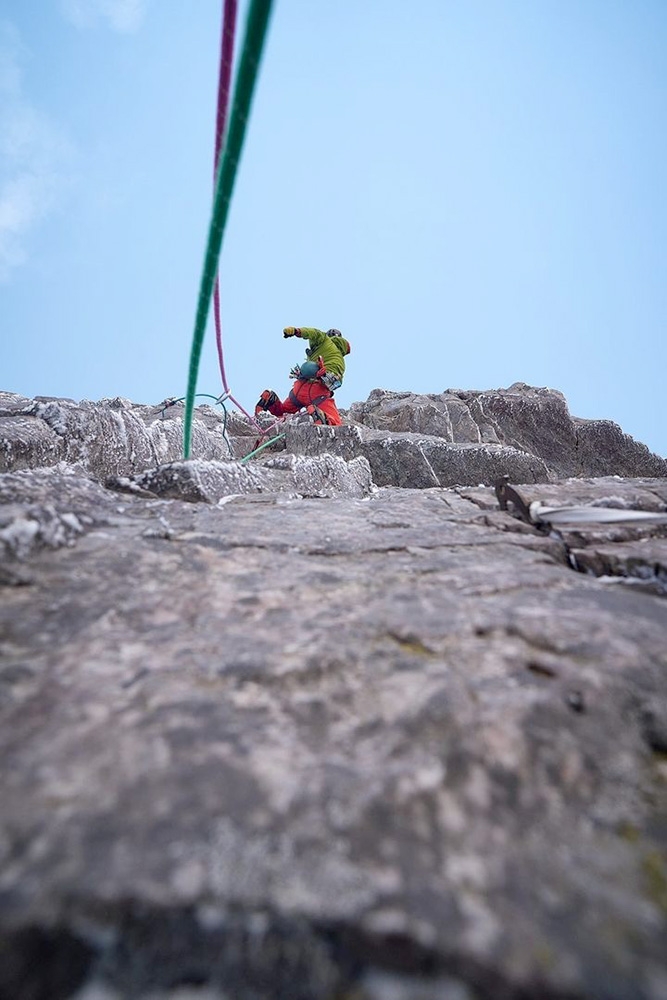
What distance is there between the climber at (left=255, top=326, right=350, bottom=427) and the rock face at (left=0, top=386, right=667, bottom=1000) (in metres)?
8.63

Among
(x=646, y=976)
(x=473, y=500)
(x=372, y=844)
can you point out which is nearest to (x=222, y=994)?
(x=372, y=844)

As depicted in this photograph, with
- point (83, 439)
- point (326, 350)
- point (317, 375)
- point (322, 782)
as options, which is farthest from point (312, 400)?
point (322, 782)

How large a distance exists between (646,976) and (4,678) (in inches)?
49.6

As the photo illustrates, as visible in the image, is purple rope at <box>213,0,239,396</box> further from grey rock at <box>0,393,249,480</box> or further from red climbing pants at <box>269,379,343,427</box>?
red climbing pants at <box>269,379,343,427</box>

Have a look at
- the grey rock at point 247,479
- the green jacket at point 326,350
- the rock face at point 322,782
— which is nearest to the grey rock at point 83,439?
the grey rock at point 247,479

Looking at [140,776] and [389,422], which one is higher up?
[389,422]

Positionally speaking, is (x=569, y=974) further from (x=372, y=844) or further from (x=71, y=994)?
(x=71, y=994)

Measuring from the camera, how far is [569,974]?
0.64 meters

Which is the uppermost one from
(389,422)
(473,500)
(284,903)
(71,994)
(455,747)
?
(389,422)

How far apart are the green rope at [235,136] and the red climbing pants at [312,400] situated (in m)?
7.54

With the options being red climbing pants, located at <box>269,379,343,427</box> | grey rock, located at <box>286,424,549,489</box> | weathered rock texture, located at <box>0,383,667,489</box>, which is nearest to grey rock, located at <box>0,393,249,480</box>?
weathered rock texture, located at <box>0,383,667,489</box>

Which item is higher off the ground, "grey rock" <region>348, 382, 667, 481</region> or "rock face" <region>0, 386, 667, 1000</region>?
"grey rock" <region>348, 382, 667, 481</region>

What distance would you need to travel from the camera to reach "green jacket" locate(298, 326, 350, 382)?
10.8 metres

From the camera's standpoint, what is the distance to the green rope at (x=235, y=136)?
1.40 metres
